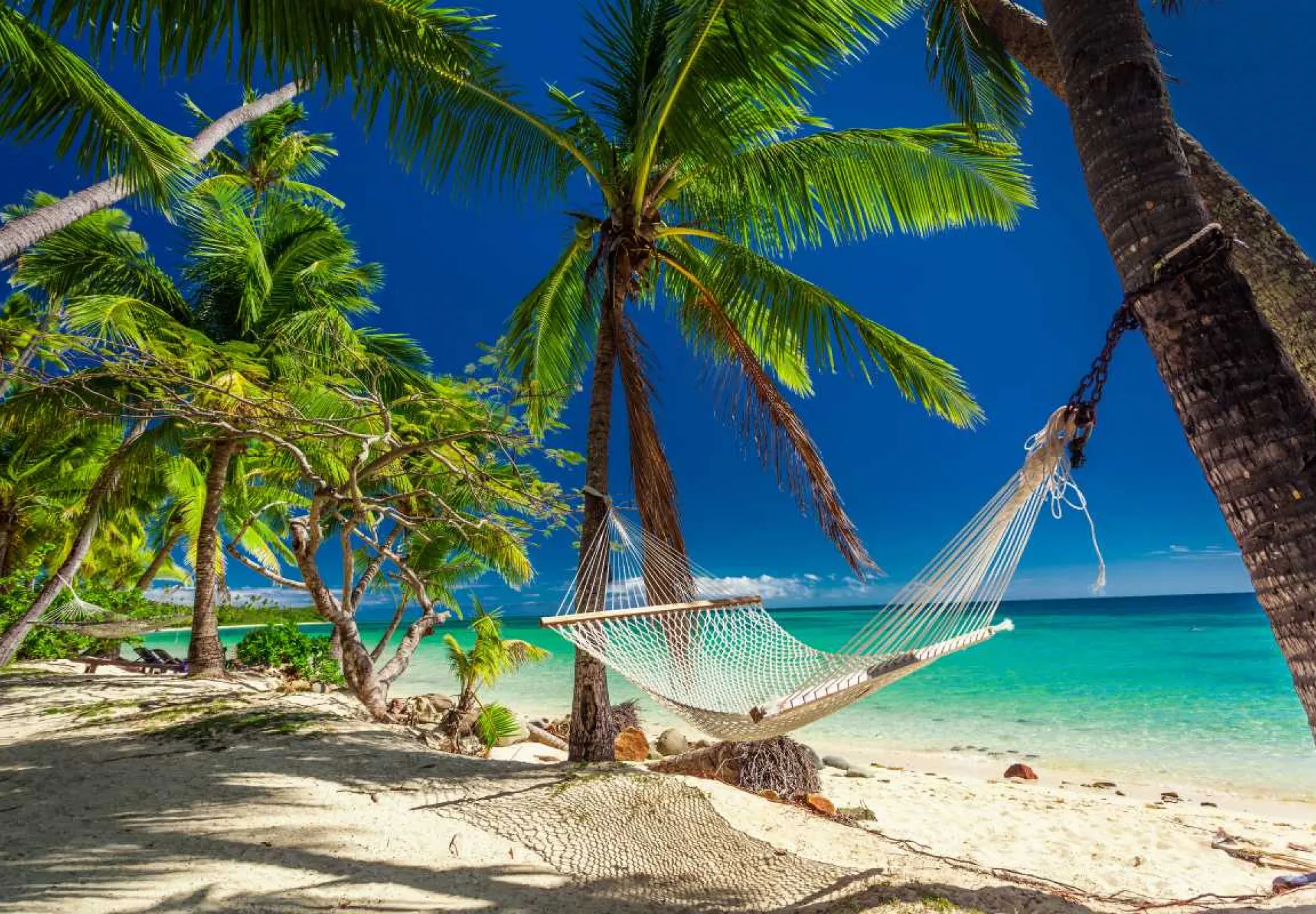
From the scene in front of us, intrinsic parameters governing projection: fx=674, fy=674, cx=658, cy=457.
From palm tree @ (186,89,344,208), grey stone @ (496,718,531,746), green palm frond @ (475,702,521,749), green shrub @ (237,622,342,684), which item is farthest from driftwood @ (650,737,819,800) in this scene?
palm tree @ (186,89,344,208)

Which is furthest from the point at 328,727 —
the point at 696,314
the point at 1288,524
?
the point at 1288,524

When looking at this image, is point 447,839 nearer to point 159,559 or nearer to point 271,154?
point 271,154

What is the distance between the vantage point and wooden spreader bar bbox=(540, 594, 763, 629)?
224 centimetres

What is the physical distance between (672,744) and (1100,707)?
19.6ft

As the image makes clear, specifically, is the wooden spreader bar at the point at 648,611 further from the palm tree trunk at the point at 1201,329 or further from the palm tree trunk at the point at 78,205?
the palm tree trunk at the point at 78,205

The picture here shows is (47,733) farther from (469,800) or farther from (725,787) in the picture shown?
(725,787)

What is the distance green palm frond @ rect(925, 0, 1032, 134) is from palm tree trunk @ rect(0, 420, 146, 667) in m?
5.01

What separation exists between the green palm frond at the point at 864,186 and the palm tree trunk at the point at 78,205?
78.6 inches

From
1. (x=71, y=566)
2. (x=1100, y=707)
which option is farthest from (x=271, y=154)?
(x=1100, y=707)

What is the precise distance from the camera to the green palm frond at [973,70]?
2490 mm

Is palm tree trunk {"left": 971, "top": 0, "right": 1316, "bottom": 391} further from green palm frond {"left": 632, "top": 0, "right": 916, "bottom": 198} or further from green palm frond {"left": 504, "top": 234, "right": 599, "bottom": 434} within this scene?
green palm frond {"left": 504, "top": 234, "right": 599, "bottom": 434}

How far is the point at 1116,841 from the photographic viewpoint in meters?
3.01

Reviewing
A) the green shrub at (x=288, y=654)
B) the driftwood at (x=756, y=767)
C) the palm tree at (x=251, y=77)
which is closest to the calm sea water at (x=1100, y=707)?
the green shrub at (x=288, y=654)

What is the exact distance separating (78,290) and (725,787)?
5.31m
